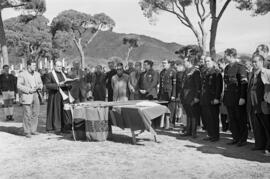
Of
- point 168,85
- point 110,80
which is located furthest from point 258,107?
point 110,80

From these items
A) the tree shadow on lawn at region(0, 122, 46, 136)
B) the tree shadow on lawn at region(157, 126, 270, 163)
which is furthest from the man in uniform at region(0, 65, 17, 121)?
the tree shadow on lawn at region(157, 126, 270, 163)

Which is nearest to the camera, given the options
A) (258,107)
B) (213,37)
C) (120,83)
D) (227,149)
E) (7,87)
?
(258,107)

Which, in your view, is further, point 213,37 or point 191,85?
point 213,37

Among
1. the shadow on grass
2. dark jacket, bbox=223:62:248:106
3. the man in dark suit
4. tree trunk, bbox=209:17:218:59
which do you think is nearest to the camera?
the man in dark suit

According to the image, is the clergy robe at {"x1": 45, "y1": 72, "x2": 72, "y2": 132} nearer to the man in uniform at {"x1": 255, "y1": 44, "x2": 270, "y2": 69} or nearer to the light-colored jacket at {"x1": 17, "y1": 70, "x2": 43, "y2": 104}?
the light-colored jacket at {"x1": 17, "y1": 70, "x2": 43, "y2": 104}

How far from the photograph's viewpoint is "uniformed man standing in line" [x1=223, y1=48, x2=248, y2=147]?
24.6 ft

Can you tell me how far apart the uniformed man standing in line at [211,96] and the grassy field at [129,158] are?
12.8 inches

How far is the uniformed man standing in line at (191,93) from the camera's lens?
28.1 feet

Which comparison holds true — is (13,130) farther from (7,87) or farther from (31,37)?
(31,37)

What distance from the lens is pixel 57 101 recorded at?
31.7 ft

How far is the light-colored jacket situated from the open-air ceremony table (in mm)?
1310

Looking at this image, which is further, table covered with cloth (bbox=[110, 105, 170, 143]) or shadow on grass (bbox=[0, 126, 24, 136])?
shadow on grass (bbox=[0, 126, 24, 136])

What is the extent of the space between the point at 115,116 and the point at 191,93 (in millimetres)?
1759

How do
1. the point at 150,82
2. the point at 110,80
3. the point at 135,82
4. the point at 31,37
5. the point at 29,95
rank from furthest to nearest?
the point at 31,37 < the point at 110,80 < the point at 135,82 < the point at 150,82 < the point at 29,95
